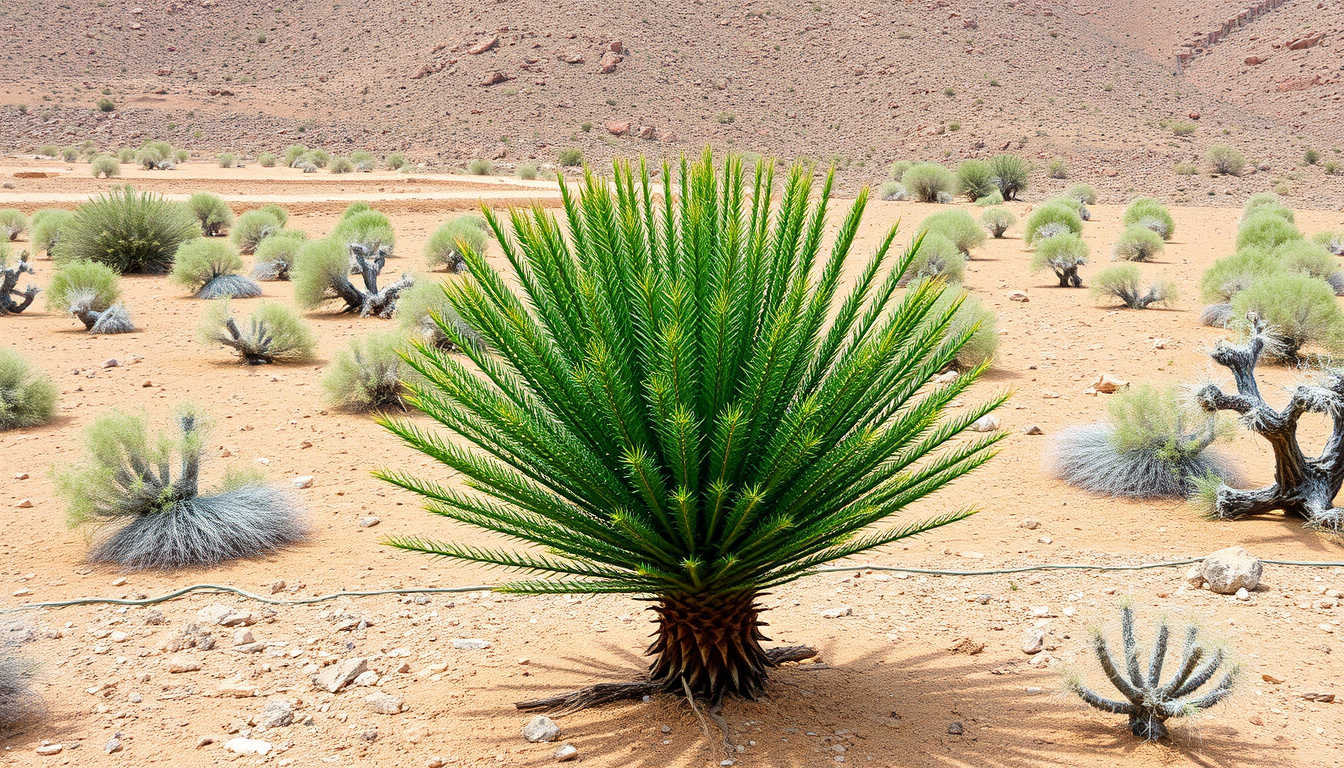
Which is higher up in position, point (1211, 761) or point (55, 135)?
point (55, 135)

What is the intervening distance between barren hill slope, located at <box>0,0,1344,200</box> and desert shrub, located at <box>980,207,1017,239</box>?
21142 millimetres

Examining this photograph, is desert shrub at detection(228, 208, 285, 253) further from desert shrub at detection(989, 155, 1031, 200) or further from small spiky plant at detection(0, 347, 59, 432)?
desert shrub at detection(989, 155, 1031, 200)

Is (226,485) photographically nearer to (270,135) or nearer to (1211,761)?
(1211,761)

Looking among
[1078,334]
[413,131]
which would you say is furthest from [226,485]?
[413,131]

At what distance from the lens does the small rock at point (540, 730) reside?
337 cm

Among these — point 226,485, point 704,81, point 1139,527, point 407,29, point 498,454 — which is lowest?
point 1139,527

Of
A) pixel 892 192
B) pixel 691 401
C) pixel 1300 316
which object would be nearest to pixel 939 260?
pixel 1300 316

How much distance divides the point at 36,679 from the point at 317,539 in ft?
7.59

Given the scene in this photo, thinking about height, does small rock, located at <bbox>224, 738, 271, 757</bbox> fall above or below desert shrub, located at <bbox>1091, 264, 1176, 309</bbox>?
below

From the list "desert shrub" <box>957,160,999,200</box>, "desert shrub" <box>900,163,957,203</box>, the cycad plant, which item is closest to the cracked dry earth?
the cycad plant

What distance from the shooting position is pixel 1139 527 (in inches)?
241

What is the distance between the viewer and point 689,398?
2.92 meters

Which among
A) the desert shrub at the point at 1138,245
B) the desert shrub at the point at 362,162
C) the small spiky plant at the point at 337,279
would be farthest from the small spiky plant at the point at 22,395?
the desert shrub at the point at 362,162

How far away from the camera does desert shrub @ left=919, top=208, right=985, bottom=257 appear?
17.3 meters
